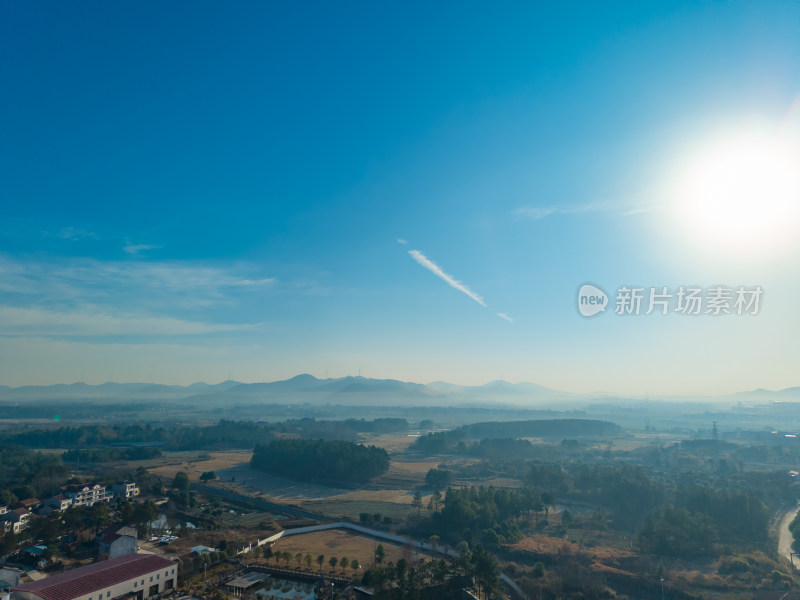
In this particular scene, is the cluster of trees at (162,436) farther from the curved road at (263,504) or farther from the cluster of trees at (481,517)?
the cluster of trees at (481,517)

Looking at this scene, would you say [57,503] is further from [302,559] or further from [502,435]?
[502,435]

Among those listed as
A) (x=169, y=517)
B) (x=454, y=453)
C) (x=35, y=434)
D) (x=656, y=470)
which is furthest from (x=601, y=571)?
(x=35, y=434)

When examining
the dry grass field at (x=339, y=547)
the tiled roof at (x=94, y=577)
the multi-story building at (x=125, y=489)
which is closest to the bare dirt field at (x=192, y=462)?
the multi-story building at (x=125, y=489)

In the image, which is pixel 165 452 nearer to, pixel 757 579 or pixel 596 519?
pixel 596 519

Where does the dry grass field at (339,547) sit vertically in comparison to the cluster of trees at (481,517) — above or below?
below

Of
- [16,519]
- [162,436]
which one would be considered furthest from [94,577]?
[162,436]

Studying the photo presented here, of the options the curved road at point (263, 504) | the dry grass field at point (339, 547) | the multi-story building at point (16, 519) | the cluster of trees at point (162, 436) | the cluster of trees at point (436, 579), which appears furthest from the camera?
the cluster of trees at point (162, 436)
